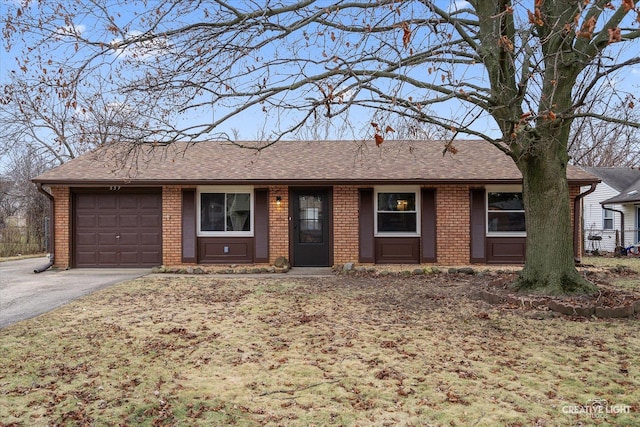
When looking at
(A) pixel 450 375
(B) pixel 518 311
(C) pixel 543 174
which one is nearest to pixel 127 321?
(A) pixel 450 375

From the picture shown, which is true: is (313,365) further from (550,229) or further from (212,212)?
(212,212)

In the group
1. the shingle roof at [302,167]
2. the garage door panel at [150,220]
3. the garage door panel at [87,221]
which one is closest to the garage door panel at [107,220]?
the garage door panel at [87,221]

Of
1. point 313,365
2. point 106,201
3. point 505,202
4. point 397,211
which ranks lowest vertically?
point 313,365

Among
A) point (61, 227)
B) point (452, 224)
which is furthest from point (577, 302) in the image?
point (61, 227)

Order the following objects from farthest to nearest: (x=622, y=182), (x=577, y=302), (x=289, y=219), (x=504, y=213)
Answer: (x=622, y=182) → (x=504, y=213) → (x=289, y=219) → (x=577, y=302)

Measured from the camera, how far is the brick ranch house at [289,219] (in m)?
11.7

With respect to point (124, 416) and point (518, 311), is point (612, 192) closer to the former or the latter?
point (518, 311)

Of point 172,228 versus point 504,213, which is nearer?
point 172,228

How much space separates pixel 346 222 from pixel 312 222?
98cm

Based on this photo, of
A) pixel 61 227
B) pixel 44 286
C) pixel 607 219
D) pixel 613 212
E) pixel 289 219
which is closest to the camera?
pixel 44 286

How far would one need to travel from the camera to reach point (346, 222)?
38.4 feet

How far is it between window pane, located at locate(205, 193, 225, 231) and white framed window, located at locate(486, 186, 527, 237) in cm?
761

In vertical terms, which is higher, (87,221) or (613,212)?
(613,212)

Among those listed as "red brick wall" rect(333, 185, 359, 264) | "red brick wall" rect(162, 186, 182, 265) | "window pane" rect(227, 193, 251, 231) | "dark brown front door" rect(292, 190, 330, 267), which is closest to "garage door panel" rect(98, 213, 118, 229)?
"red brick wall" rect(162, 186, 182, 265)
